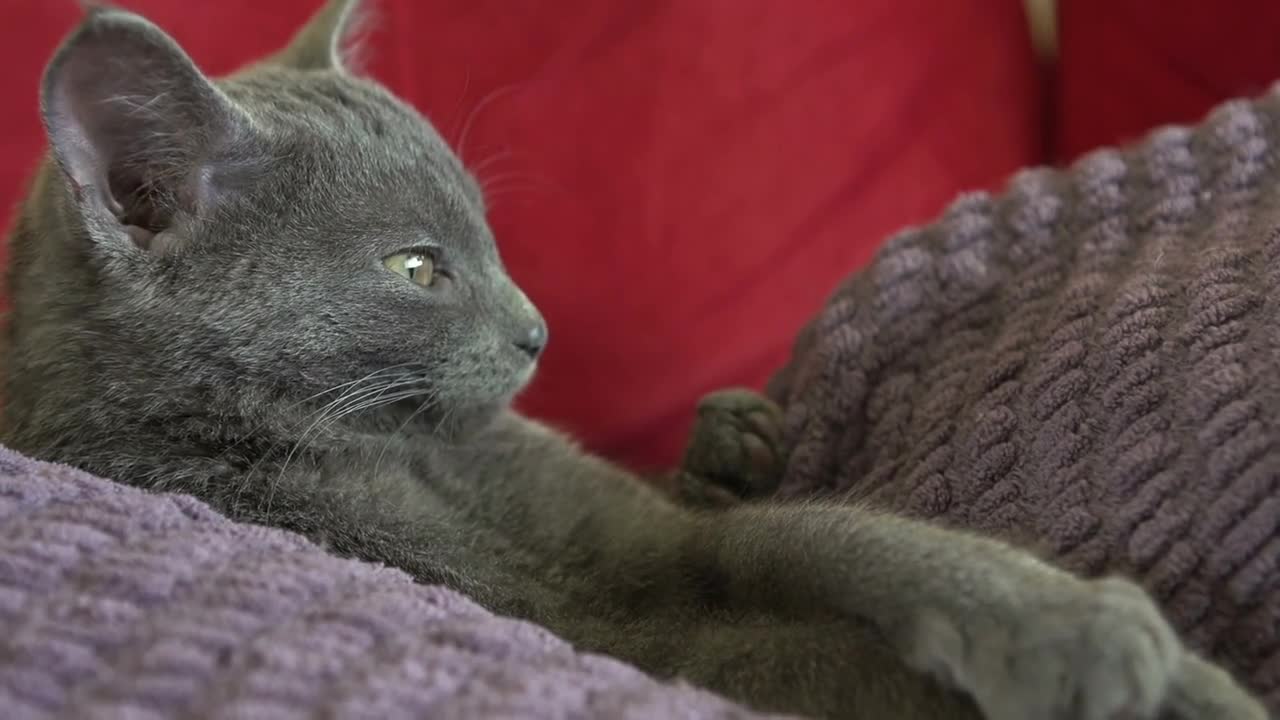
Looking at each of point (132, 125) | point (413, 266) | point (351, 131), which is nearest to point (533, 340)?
point (413, 266)

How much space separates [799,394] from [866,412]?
0.24ft

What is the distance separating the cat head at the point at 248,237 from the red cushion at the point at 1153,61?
3.45 feet

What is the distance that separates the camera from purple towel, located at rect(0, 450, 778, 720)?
0.56 m

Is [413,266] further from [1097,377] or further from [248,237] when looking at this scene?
[1097,377]

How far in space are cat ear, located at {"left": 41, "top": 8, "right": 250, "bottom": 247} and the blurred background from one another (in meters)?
0.52

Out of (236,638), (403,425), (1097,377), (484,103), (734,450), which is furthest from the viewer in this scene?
(484,103)

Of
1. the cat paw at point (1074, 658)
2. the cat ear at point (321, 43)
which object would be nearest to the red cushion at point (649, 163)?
the cat ear at point (321, 43)

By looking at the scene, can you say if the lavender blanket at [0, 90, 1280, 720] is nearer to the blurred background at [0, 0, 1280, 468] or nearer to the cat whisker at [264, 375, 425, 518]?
the cat whisker at [264, 375, 425, 518]

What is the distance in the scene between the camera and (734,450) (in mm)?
1093

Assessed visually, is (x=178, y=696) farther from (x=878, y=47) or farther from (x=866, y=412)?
(x=878, y=47)

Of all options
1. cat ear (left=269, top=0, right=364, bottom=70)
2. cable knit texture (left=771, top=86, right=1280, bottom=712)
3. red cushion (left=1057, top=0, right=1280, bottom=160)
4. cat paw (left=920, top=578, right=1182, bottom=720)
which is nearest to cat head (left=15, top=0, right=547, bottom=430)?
cat ear (left=269, top=0, right=364, bottom=70)

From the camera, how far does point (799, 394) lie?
41.3 inches

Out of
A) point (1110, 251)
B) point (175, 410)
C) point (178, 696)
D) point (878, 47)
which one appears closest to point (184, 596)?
point (178, 696)

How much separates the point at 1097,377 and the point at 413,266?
0.60 metres
